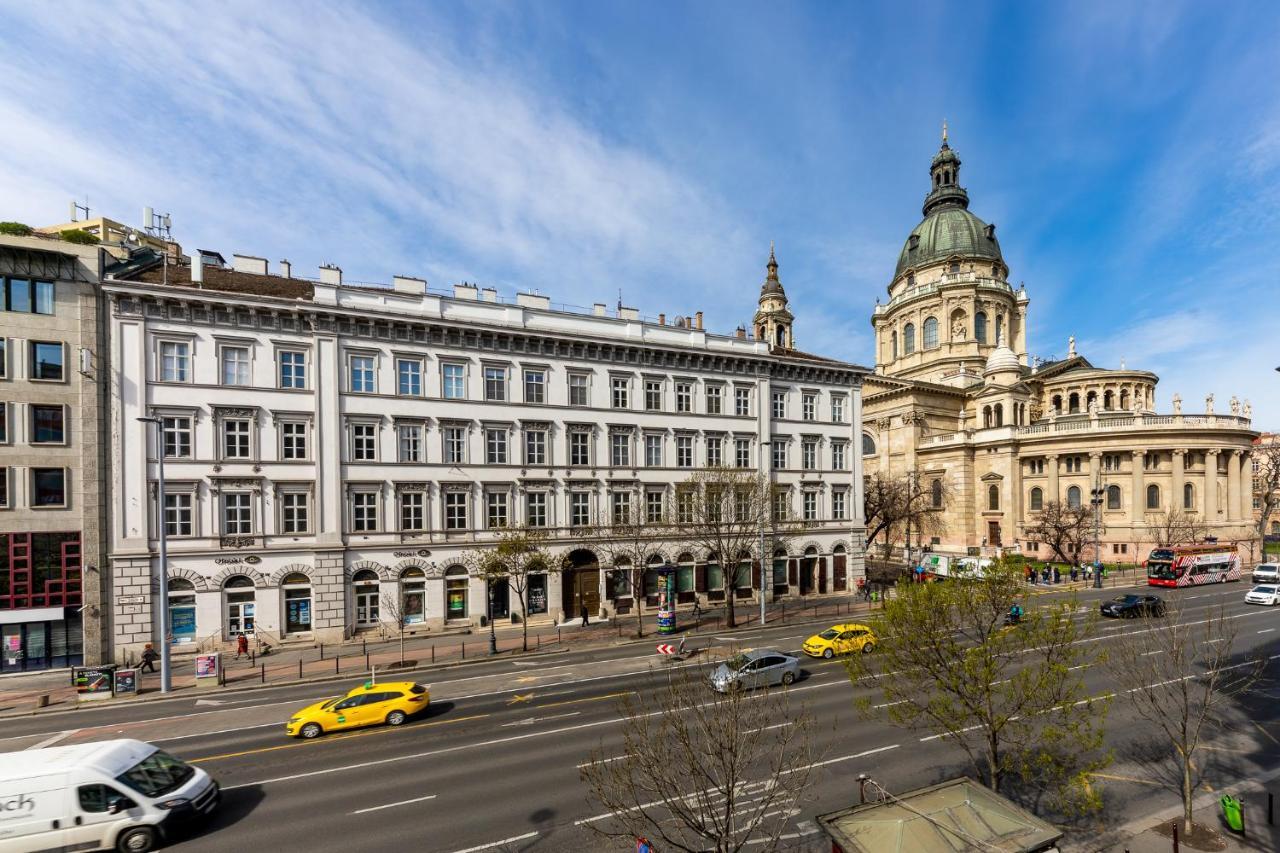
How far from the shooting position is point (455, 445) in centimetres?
3322

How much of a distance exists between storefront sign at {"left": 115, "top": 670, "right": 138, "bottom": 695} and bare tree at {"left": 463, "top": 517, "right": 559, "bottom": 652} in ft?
47.2

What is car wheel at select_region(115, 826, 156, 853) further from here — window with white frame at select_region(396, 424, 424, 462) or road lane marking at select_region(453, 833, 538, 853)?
window with white frame at select_region(396, 424, 424, 462)

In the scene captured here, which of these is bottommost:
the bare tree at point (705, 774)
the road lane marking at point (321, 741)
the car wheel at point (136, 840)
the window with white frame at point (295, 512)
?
the road lane marking at point (321, 741)

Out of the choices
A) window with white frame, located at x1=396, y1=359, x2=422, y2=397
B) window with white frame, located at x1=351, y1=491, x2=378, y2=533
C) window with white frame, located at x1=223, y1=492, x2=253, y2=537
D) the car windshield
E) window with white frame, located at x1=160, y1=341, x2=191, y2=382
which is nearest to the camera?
the car windshield

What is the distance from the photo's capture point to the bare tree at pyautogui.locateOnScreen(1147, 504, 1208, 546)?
52.6 m

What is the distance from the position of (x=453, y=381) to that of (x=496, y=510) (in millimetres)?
7990

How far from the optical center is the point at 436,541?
106 feet

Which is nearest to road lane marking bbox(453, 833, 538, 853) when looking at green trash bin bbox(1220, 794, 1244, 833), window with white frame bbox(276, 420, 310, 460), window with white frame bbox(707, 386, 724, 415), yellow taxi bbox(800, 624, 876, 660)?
green trash bin bbox(1220, 794, 1244, 833)

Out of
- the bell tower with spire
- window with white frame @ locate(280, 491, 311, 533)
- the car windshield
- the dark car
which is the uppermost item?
the bell tower with spire

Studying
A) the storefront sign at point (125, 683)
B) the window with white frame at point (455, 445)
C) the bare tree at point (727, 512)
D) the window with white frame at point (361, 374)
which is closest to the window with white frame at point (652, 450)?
the bare tree at point (727, 512)

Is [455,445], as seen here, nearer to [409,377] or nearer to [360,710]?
[409,377]

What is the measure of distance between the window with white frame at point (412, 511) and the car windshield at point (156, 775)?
18.9 metres

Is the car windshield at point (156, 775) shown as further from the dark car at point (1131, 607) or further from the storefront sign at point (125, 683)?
the dark car at point (1131, 607)

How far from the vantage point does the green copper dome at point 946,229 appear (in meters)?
80.8
